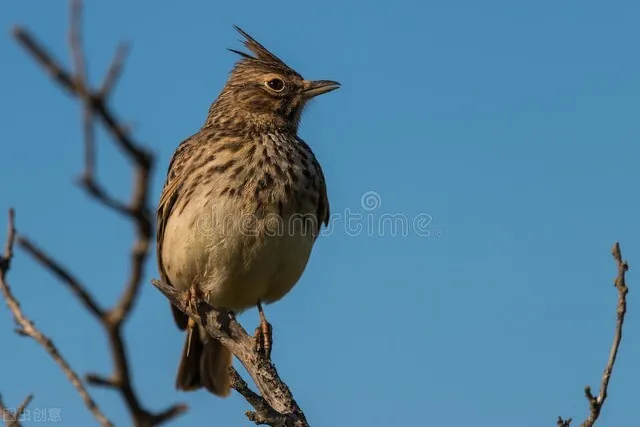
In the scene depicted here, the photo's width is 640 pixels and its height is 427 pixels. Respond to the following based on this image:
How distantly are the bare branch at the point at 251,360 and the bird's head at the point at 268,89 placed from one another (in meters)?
2.64

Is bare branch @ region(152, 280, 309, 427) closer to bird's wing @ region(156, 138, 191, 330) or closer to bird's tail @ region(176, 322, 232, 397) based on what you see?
bird's wing @ region(156, 138, 191, 330)

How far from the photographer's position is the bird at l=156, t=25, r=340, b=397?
26.9 feet

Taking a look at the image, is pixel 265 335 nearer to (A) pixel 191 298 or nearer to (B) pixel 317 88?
(A) pixel 191 298

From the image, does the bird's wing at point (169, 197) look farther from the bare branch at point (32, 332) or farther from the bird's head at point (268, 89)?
the bare branch at point (32, 332)

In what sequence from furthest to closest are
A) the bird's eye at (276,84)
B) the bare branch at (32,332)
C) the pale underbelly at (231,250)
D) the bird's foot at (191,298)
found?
the bird's eye at (276,84)
the pale underbelly at (231,250)
the bird's foot at (191,298)
the bare branch at (32,332)

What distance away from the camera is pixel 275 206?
8312 millimetres

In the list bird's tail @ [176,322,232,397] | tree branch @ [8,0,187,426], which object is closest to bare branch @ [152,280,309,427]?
bird's tail @ [176,322,232,397]

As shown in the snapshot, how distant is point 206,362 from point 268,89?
307cm

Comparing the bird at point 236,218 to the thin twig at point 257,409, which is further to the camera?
the bird at point 236,218

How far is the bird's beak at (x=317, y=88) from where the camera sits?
10.1m

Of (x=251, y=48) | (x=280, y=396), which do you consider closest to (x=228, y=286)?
(x=280, y=396)

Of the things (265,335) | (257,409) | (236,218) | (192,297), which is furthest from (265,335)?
(257,409)

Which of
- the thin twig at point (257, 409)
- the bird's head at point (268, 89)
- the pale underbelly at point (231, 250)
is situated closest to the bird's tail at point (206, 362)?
the pale underbelly at point (231, 250)

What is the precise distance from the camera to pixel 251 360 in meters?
6.98
